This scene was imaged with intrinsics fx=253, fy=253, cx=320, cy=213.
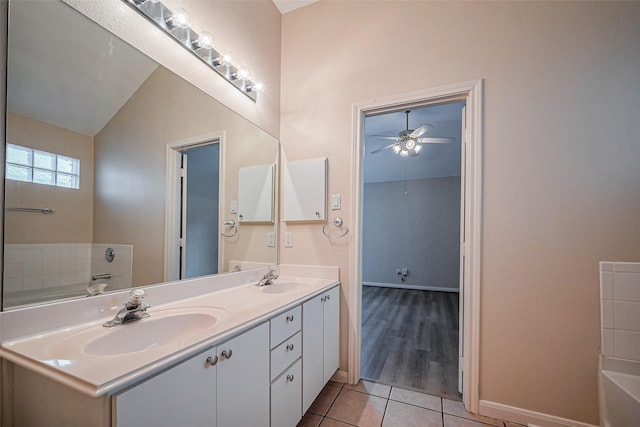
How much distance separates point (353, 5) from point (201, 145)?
62.1 inches

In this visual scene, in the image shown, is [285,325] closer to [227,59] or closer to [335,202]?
[335,202]

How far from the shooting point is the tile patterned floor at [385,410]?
1453 mm

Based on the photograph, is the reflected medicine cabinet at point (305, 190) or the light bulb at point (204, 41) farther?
the reflected medicine cabinet at point (305, 190)

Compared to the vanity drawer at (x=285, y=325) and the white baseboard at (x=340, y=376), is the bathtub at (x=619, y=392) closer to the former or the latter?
the white baseboard at (x=340, y=376)

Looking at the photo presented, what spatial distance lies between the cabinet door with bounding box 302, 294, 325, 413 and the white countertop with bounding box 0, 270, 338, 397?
0.29m

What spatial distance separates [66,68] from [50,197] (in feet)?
1.58

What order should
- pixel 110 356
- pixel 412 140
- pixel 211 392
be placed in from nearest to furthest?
pixel 110 356
pixel 211 392
pixel 412 140

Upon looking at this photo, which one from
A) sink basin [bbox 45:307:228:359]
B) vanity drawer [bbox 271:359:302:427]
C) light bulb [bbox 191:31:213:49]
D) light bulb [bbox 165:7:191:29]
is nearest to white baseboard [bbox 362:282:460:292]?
vanity drawer [bbox 271:359:302:427]

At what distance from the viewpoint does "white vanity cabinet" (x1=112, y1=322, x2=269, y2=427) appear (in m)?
0.64

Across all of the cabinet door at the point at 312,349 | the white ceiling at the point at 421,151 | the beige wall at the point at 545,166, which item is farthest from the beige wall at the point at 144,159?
the white ceiling at the point at 421,151

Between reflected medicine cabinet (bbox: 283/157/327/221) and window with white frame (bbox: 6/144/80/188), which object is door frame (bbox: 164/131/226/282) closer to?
window with white frame (bbox: 6/144/80/188)

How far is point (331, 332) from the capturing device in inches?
67.1

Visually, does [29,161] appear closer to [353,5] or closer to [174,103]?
[174,103]

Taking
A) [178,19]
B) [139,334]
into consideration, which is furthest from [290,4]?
[139,334]
